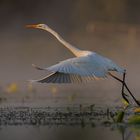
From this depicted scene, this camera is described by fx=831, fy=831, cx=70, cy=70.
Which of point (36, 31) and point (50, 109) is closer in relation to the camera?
point (50, 109)

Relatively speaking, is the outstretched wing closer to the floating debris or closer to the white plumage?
the white plumage

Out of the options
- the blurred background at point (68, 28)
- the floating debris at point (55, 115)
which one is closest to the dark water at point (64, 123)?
the floating debris at point (55, 115)

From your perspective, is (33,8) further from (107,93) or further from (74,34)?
(107,93)

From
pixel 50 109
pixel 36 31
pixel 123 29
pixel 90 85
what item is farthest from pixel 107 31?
pixel 50 109

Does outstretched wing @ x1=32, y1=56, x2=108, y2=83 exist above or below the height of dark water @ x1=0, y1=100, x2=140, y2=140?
above

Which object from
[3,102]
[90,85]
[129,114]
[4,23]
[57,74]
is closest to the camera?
[57,74]

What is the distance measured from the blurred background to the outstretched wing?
8.21 m

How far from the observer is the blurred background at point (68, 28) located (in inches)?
705

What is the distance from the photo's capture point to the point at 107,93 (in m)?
11.6

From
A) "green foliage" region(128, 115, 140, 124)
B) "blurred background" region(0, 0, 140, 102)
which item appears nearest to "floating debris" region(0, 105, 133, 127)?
"green foliage" region(128, 115, 140, 124)

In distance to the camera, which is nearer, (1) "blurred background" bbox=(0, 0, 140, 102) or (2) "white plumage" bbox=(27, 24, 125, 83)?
(2) "white plumage" bbox=(27, 24, 125, 83)

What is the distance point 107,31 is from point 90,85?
6.49m

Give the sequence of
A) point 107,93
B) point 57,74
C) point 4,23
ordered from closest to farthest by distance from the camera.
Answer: point 57,74 → point 107,93 → point 4,23

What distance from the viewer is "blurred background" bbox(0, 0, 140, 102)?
17906 millimetres
